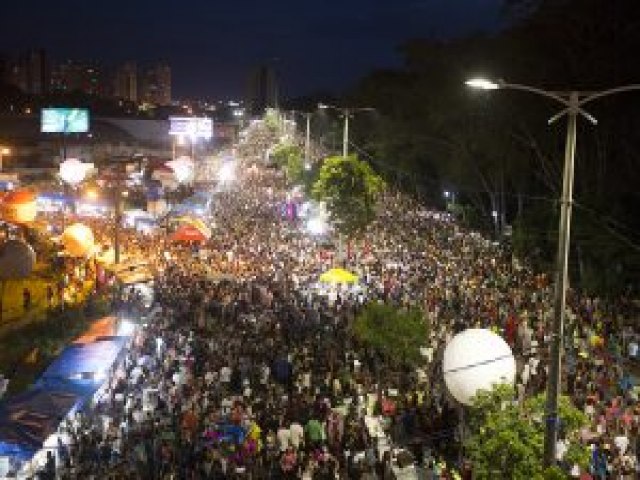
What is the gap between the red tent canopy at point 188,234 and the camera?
107ft

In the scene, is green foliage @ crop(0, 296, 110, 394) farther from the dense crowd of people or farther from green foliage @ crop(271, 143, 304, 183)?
green foliage @ crop(271, 143, 304, 183)

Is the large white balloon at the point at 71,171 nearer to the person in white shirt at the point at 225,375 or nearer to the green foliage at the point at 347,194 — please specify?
the green foliage at the point at 347,194

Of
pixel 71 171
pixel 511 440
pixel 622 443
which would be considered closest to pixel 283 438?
pixel 511 440

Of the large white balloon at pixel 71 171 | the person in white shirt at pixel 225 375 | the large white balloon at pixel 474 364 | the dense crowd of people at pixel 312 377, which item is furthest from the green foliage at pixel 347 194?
the large white balloon at pixel 474 364

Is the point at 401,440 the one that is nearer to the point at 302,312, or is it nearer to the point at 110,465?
the point at 110,465

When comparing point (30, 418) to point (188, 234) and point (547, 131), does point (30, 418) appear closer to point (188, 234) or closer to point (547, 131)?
point (188, 234)

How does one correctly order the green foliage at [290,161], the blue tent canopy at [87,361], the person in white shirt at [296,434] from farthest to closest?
the green foliage at [290,161] < the blue tent canopy at [87,361] < the person in white shirt at [296,434]

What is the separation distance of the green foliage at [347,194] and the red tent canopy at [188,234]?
5847 mm

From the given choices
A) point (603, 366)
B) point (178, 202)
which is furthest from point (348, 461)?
point (178, 202)

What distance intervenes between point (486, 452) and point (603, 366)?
10.2m

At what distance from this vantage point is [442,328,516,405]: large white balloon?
51.2 ft

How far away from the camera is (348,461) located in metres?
15.1

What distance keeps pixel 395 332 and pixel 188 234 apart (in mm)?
14947

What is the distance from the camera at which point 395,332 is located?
771 inches
